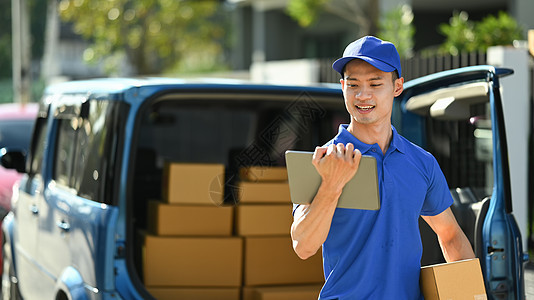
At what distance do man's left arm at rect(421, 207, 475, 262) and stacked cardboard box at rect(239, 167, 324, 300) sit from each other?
183 centimetres

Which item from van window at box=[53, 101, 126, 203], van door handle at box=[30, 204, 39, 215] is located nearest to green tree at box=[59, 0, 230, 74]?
van door handle at box=[30, 204, 39, 215]

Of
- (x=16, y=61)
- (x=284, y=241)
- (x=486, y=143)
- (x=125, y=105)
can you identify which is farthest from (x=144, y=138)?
(x=16, y=61)

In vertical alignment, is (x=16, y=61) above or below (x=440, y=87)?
above

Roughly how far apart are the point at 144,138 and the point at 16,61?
1196 cm

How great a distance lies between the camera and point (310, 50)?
32.4 metres

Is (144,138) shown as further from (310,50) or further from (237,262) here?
(310,50)

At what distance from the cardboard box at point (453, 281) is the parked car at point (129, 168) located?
1.26 feet

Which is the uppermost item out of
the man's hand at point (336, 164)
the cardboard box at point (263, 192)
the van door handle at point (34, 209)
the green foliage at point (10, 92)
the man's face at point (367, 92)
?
the green foliage at point (10, 92)

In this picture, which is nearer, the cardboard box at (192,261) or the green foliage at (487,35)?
the cardboard box at (192,261)

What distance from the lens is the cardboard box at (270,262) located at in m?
4.94

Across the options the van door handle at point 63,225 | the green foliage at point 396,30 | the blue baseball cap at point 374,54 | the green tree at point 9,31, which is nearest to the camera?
the blue baseball cap at point 374,54

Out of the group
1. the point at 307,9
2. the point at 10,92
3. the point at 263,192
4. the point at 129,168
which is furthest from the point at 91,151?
the point at 10,92

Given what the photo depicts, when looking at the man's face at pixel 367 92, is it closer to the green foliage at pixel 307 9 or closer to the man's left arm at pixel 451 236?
the man's left arm at pixel 451 236

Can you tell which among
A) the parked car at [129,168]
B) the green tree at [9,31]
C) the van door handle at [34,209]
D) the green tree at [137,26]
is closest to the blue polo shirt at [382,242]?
the parked car at [129,168]
